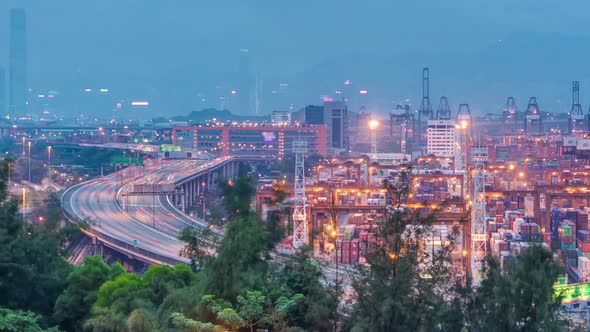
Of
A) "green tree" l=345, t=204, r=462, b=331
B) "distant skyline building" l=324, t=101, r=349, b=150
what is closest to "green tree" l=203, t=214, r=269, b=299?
"green tree" l=345, t=204, r=462, b=331

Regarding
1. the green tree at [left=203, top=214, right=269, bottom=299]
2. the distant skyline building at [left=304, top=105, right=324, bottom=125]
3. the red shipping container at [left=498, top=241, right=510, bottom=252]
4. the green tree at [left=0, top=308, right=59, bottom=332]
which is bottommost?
the red shipping container at [left=498, top=241, right=510, bottom=252]

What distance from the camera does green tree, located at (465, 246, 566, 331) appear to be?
346 centimetres

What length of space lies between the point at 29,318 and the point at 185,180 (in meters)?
15.4

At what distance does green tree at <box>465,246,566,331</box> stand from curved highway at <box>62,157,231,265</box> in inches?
272

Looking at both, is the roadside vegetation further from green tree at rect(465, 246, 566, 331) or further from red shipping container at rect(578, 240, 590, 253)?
red shipping container at rect(578, 240, 590, 253)

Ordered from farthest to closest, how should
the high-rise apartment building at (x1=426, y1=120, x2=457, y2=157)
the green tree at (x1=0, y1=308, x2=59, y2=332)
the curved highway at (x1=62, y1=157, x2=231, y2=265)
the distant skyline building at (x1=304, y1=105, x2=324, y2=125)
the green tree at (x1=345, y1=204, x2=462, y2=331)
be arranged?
the distant skyline building at (x1=304, y1=105, x2=324, y2=125) < the high-rise apartment building at (x1=426, y1=120, x2=457, y2=157) < the curved highway at (x1=62, y1=157, x2=231, y2=265) < the green tree at (x1=0, y1=308, x2=59, y2=332) < the green tree at (x1=345, y1=204, x2=462, y2=331)

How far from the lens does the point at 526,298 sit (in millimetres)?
3492

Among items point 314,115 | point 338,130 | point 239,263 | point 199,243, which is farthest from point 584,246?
point 314,115

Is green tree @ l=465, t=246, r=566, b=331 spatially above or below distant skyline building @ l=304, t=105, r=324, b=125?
below

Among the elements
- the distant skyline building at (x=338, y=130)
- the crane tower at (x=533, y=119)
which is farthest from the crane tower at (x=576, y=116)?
the distant skyline building at (x=338, y=130)

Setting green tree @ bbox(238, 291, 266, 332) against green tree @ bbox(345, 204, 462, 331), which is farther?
green tree @ bbox(238, 291, 266, 332)

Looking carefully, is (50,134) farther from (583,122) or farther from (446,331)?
(446,331)

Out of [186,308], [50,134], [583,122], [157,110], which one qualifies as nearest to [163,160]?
[50,134]

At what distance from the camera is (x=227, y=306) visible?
4320 mm
